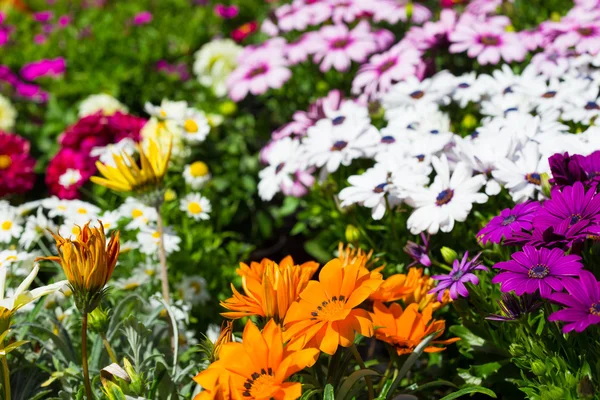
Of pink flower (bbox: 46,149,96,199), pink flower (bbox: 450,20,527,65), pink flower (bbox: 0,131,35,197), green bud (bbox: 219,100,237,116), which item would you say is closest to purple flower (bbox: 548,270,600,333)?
pink flower (bbox: 450,20,527,65)

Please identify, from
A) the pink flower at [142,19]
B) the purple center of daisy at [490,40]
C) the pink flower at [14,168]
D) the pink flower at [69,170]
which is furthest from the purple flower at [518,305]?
the pink flower at [142,19]

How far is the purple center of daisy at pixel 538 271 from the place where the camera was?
1156 millimetres

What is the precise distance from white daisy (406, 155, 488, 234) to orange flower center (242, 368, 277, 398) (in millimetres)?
624

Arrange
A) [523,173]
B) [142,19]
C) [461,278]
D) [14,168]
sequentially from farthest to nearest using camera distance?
[142,19], [14,168], [523,173], [461,278]

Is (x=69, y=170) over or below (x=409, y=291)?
below

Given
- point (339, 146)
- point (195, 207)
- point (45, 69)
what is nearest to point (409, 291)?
point (339, 146)

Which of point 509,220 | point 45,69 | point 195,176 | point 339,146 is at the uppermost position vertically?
point 509,220

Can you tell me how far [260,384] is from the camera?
1128 millimetres

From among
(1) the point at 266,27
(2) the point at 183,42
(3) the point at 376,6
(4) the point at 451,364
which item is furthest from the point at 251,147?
(4) the point at 451,364

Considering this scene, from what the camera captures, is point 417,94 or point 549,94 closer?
point 549,94

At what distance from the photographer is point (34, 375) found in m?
1.58

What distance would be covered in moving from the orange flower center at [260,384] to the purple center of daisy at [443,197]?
697 millimetres

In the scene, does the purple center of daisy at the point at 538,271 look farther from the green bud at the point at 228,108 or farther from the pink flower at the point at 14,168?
the pink flower at the point at 14,168

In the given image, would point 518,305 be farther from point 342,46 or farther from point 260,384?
point 342,46
